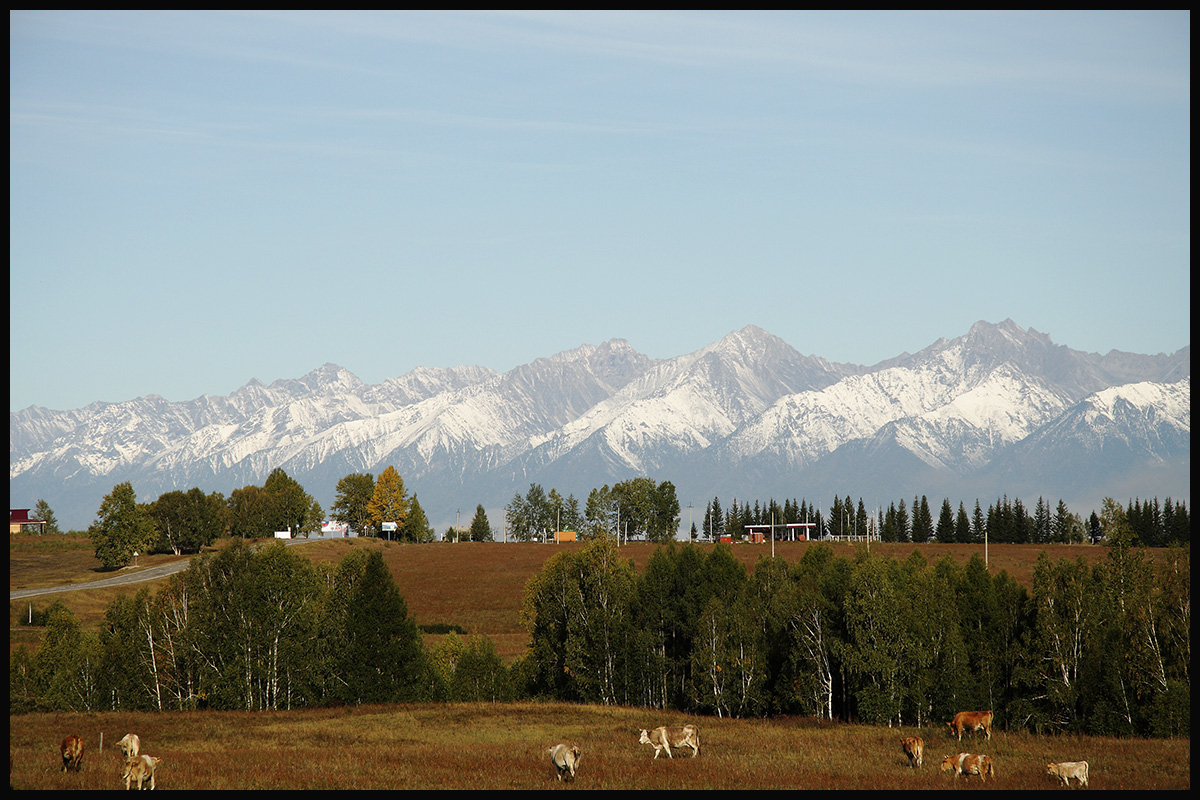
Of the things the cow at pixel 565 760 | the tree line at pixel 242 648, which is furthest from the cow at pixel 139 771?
the tree line at pixel 242 648

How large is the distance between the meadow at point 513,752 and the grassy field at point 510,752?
9 centimetres

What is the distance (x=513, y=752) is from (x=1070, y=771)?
71.5 ft

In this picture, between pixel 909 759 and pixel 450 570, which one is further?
pixel 450 570

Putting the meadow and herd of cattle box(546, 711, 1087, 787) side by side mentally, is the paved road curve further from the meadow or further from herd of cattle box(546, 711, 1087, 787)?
herd of cattle box(546, 711, 1087, 787)

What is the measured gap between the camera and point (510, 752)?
43219 mm

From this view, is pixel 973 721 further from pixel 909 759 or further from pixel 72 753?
pixel 72 753

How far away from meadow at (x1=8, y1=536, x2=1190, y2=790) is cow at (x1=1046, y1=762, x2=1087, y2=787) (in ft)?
1.81

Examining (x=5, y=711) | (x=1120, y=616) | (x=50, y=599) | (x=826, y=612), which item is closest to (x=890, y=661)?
(x=826, y=612)

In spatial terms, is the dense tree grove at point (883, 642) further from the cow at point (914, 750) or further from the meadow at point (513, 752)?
the cow at point (914, 750)

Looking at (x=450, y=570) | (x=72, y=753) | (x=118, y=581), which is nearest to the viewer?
(x=72, y=753)

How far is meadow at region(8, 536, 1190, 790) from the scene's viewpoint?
34.5 meters

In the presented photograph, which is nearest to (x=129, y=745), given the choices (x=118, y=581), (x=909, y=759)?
(x=909, y=759)

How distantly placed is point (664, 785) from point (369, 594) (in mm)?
45587

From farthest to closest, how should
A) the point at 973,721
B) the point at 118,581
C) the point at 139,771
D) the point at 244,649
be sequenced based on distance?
the point at 118,581
the point at 244,649
the point at 973,721
the point at 139,771
